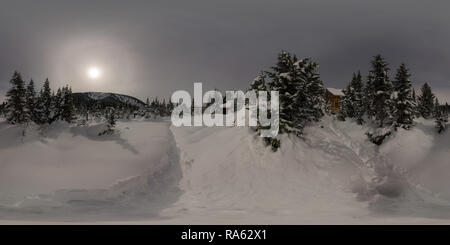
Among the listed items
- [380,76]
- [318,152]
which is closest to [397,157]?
[318,152]

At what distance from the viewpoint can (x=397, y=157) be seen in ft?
94.3

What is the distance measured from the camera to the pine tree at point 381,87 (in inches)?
1570

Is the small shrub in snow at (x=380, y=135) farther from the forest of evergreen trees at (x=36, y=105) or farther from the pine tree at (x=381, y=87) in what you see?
the forest of evergreen trees at (x=36, y=105)

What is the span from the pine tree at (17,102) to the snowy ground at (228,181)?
1190 cm

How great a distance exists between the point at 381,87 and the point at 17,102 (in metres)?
51.3

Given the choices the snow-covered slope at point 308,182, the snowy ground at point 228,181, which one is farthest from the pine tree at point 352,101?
the snow-covered slope at point 308,182

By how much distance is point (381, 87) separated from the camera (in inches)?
1615

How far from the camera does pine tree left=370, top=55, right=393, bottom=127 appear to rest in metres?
39.9

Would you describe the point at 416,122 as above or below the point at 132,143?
above

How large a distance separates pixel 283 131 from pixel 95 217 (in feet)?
52.6

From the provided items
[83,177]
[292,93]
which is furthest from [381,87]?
[83,177]

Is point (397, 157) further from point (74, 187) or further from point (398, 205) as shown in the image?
point (74, 187)

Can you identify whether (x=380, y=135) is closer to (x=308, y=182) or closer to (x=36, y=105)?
(x=308, y=182)

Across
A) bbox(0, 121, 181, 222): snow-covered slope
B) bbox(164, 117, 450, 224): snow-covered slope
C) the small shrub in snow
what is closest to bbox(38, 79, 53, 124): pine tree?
bbox(0, 121, 181, 222): snow-covered slope
